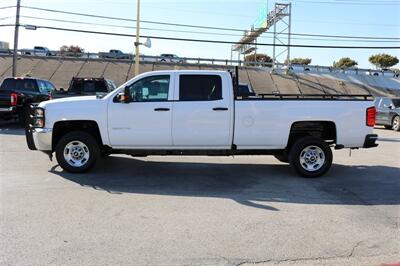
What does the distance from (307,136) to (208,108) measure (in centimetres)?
202

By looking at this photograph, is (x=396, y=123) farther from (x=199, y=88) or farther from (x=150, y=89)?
(x=150, y=89)

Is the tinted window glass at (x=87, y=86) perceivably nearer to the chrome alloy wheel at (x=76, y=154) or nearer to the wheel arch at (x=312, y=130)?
the chrome alloy wheel at (x=76, y=154)

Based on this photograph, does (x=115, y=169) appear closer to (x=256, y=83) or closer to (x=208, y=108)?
(x=208, y=108)

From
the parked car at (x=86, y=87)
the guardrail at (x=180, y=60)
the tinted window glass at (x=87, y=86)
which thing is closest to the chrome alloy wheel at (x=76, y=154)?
the parked car at (x=86, y=87)

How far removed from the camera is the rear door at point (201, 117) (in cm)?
873

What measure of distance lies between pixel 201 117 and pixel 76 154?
7.94ft

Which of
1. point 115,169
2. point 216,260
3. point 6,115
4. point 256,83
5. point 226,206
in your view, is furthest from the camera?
point 256,83

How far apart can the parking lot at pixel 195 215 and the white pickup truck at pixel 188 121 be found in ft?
1.71

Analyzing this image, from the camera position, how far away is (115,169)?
9.52m

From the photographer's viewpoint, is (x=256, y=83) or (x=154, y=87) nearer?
(x=154, y=87)

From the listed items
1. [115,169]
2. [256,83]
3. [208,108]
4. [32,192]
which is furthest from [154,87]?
[256,83]

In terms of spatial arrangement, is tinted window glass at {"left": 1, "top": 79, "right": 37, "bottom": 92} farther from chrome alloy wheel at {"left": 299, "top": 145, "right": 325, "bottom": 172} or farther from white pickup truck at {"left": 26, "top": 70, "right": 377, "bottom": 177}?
chrome alloy wheel at {"left": 299, "top": 145, "right": 325, "bottom": 172}

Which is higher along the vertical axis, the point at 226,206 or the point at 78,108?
the point at 78,108

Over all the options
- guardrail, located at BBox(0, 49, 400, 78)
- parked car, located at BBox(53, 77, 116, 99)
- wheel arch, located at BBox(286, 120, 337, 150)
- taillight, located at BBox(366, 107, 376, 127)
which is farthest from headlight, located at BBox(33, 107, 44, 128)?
guardrail, located at BBox(0, 49, 400, 78)
